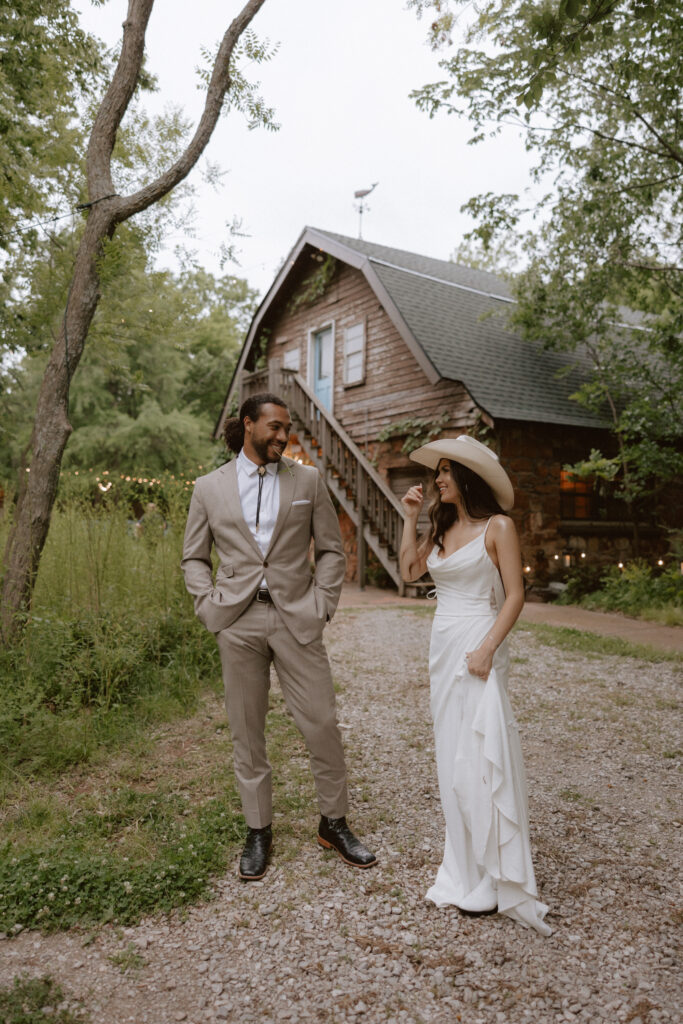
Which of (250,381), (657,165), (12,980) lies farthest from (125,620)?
(250,381)

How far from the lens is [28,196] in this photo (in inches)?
227

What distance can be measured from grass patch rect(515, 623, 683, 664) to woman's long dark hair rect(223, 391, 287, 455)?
5.26 m

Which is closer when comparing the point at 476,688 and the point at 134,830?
the point at 476,688

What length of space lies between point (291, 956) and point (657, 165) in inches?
408

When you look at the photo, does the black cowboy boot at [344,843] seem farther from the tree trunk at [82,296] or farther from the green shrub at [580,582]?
the green shrub at [580,582]

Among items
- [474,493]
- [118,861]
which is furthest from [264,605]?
[118,861]

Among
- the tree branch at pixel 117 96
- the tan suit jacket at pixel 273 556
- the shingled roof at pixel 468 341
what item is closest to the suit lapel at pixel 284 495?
the tan suit jacket at pixel 273 556

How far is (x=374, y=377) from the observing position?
1327cm

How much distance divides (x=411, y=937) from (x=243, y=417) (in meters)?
2.20

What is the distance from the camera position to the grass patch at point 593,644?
6.94 m

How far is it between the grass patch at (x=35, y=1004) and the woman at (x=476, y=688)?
4.43 feet

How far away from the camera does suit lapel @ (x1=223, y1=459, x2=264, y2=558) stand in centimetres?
294

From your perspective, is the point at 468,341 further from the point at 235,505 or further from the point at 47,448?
the point at 235,505

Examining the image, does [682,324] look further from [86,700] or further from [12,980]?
[12,980]
